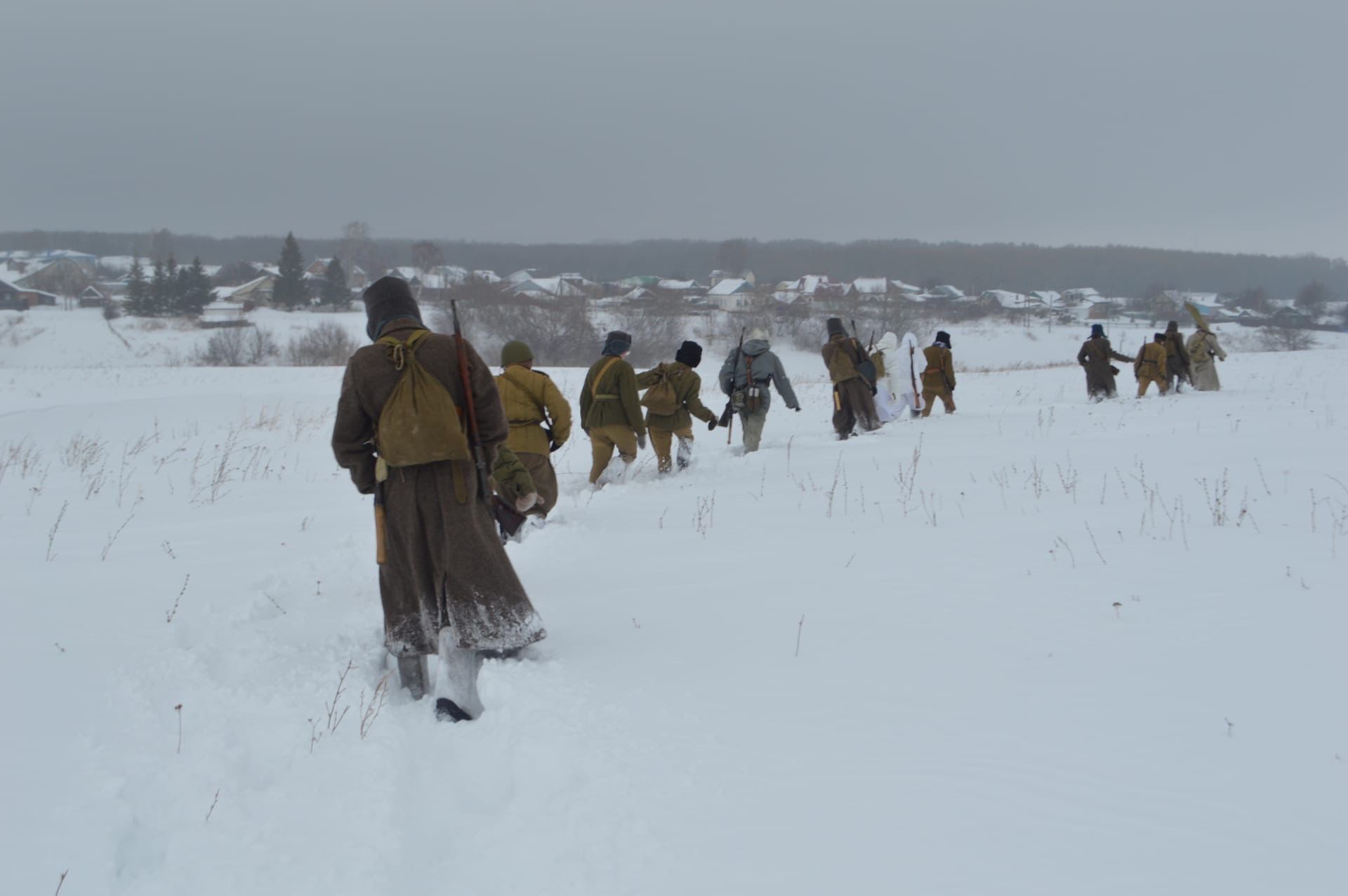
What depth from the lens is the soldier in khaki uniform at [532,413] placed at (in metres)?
6.71

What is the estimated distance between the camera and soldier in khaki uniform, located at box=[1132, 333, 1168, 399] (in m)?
17.2

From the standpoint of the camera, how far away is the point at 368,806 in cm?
294

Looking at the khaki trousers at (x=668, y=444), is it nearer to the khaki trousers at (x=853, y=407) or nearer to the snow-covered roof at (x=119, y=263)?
the khaki trousers at (x=853, y=407)

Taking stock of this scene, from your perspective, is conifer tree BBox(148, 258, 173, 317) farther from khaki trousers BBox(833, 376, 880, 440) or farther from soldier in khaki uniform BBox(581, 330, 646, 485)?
soldier in khaki uniform BBox(581, 330, 646, 485)

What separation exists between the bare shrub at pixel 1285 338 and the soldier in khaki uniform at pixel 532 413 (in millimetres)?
67761

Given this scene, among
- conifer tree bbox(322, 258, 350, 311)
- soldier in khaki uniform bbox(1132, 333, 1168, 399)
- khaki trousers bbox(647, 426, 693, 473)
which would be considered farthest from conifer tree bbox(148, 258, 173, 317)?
soldier in khaki uniform bbox(1132, 333, 1168, 399)

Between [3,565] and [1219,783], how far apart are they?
618 cm

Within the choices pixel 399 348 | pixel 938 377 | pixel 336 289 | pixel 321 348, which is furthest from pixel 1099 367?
pixel 336 289

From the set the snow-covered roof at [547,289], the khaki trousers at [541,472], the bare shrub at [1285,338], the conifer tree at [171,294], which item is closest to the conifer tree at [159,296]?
the conifer tree at [171,294]

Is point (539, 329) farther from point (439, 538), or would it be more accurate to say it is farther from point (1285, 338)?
point (439, 538)

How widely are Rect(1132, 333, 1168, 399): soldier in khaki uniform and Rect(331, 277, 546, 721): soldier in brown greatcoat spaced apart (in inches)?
649

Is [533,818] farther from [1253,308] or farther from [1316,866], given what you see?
[1253,308]

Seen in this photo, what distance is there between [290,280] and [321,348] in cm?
2653

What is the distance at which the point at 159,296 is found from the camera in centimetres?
6988
